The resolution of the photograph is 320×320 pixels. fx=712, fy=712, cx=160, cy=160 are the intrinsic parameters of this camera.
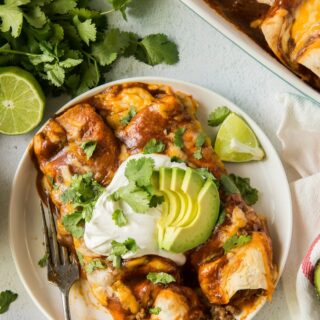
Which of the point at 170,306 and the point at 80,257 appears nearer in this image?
the point at 170,306

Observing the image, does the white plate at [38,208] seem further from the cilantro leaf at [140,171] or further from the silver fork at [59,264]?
the cilantro leaf at [140,171]

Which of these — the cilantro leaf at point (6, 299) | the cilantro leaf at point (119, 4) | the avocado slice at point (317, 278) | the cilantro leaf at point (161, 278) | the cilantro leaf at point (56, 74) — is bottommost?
the cilantro leaf at point (6, 299)

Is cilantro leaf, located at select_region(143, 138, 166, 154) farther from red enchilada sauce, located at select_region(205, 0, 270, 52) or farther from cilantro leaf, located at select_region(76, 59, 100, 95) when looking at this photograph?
red enchilada sauce, located at select_region(205, 0, 270, 52)

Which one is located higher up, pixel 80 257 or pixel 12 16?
pixel 12 16

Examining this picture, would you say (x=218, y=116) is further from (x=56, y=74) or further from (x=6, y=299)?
(x=6, y=299)

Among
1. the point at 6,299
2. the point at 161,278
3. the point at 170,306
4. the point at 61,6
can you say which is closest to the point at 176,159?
the point at 161,278

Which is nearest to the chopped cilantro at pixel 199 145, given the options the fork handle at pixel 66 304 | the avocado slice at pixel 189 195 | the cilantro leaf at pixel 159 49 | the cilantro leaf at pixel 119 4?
the avocado slice at pixel 189 195
